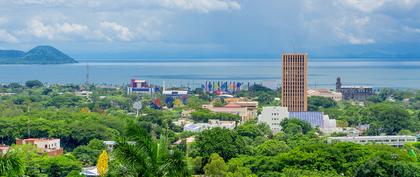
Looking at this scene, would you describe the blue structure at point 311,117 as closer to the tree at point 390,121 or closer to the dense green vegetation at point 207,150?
the dense green vegetation at point 207,150

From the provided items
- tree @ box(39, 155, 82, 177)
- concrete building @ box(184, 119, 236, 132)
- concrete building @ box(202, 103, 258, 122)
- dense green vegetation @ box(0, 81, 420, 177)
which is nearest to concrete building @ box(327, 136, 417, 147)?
dense green vegetation @ box(0, 81, 420, 177)

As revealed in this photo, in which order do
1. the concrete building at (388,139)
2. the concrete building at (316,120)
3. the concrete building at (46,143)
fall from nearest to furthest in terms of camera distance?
the concrete building at (46,143) < the concrete building at (388,139) < the concrete building at (316,120)

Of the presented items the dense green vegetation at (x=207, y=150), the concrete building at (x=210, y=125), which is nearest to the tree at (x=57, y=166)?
the dense green vegetation at (x=207, y=150)

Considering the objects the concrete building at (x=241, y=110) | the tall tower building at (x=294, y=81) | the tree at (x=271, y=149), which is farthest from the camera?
the concrete building at (x=241, y=110)

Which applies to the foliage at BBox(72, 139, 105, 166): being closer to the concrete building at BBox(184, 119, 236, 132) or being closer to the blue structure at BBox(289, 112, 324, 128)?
the concrete building at BBox(184, 119, 236, 132)

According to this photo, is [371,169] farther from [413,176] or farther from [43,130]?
[43,130]

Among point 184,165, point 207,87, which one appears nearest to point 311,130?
point 184,165

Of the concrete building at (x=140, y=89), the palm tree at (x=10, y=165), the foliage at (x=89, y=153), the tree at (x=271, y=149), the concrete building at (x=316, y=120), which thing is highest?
the concrete building at (x=140, y=89)
